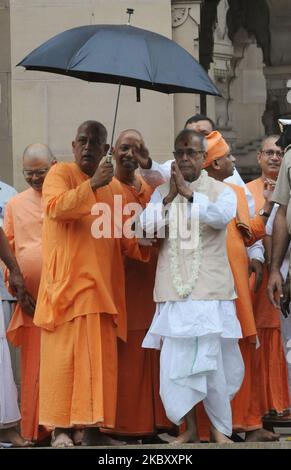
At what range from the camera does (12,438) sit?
10.5 meters

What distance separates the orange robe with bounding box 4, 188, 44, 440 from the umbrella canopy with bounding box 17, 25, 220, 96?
120 cm

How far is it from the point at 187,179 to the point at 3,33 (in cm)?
351

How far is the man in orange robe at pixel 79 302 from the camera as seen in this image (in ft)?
32.1

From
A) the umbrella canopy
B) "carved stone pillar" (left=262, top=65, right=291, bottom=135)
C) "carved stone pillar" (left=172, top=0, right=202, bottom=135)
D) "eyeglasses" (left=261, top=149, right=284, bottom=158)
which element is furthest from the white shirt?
"carved stone pillar" (left=262, top=65, right=291, bottom=135)

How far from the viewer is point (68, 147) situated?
41.1 feet

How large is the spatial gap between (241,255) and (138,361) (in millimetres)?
940

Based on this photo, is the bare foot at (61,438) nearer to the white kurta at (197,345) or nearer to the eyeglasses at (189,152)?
the white kurta at (197,345)

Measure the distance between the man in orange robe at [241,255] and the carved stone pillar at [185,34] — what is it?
215 centimetres

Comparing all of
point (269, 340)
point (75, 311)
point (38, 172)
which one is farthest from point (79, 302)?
point (269, 340)

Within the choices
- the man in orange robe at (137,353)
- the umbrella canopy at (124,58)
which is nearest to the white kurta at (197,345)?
the man in orange robe at (137,353)

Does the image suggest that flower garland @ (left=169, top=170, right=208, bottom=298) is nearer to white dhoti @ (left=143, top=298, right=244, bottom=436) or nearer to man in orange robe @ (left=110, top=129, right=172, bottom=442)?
white dhoti @ (left=143, top=298, right=244, bottom=436)

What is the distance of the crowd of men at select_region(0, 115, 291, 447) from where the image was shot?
9781 mm
